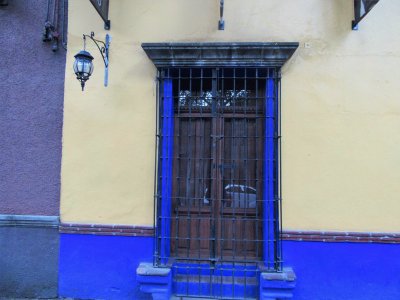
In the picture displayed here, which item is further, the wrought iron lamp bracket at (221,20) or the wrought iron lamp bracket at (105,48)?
the wrought iron lamp bracket at (105,48)

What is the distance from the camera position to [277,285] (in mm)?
3463

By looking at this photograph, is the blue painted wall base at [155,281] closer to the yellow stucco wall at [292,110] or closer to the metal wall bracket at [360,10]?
the yellow stucco wall at [292,110]

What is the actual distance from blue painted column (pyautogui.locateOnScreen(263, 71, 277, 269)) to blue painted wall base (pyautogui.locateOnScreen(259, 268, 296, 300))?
0.23 m

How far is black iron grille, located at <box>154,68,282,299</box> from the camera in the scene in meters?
3.79

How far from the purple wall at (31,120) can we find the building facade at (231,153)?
124 mm

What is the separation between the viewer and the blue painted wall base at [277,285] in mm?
3457

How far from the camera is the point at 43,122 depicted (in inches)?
159

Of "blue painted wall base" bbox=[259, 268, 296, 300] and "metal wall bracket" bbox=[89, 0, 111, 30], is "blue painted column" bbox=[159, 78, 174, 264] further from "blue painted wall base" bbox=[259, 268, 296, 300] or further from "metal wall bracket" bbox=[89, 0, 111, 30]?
"blue painted wall base" bbox=[259, 268, 296, 300]

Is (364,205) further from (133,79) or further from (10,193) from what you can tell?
(10,193)

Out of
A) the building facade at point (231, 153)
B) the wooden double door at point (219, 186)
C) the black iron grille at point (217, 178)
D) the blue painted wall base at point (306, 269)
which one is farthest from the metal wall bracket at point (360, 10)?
the blue painted wall base at point (306, 269)

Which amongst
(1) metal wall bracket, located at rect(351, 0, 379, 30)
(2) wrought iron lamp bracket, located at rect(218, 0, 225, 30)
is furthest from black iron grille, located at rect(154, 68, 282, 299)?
(1) metal wall bracket, located at rect(351, 0, 379, 30)

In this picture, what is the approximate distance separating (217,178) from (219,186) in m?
0.10

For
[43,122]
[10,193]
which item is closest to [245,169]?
[43,122]

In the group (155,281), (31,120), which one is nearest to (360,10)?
(155,281)
